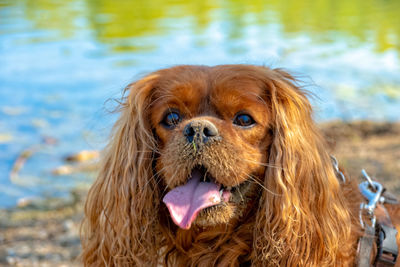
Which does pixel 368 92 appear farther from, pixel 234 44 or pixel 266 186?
pixel 266 186

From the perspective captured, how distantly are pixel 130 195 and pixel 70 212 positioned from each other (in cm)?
278

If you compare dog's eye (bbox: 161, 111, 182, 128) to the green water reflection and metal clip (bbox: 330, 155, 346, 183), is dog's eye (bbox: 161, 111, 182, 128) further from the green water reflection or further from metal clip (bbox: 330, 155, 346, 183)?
the green water reflection

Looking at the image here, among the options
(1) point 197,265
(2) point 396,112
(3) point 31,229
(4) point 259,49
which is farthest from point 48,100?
(1) point 197,265

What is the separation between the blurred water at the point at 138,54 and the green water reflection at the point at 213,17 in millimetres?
39

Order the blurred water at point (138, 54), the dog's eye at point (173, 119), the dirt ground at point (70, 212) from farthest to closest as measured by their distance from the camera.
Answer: the blurred water at point (138, 54) < the dirt ground at point (70, 212) < the dog's eye at point (173, 119)

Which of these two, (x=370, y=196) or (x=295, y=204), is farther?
(x=370, y=196)

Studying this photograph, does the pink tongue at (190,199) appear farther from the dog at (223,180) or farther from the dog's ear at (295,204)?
the dog's ear at (295,204)

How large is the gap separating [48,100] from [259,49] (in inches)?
205

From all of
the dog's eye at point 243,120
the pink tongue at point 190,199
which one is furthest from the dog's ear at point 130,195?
the dog's eye at point 243,120

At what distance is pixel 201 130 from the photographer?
265 cm

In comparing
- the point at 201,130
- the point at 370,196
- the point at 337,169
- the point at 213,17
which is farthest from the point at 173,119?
the point at 213,17

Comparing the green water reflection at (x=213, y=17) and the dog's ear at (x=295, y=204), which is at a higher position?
the dog's ear at (x=295, y=204)

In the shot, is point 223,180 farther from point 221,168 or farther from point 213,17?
point 213,17

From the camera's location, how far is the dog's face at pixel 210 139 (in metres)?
2.69
